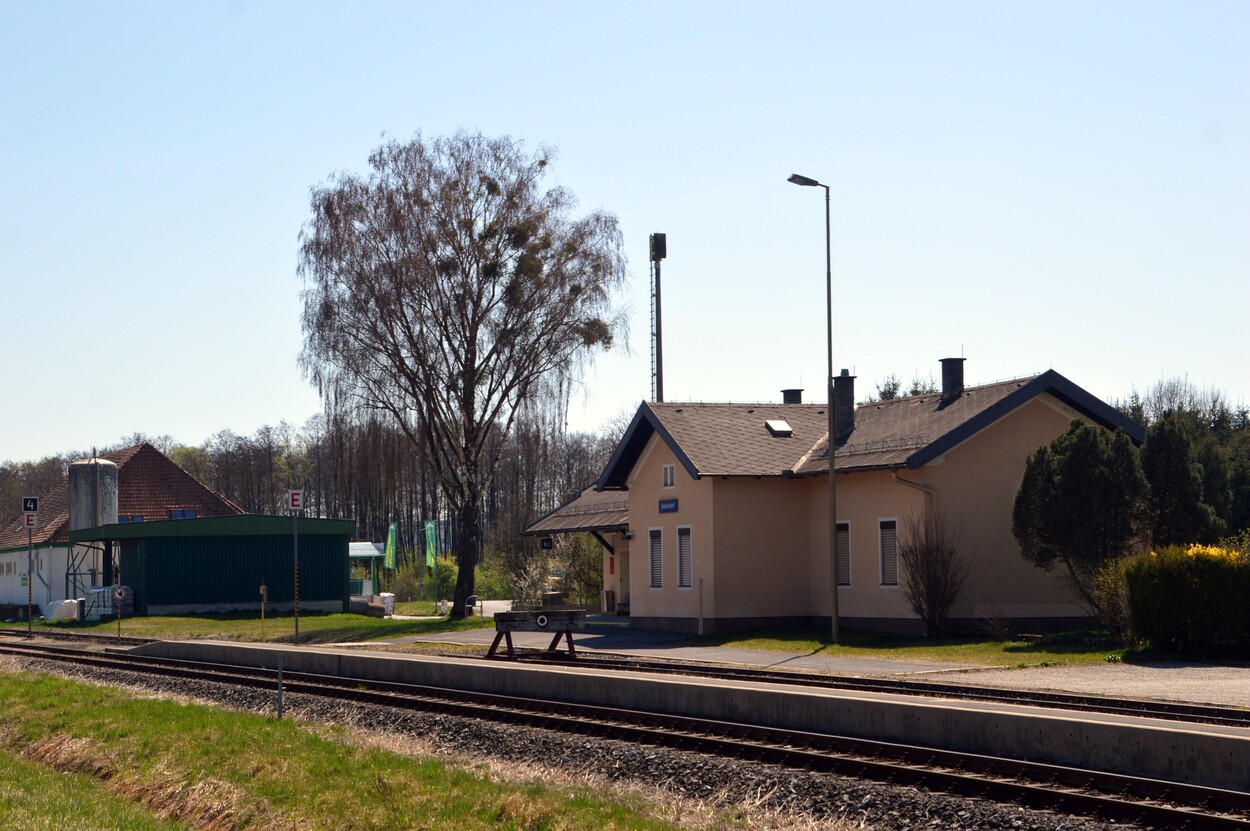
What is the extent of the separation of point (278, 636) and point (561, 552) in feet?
35.8

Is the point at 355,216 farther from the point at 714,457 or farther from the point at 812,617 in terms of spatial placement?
the point at 812,617

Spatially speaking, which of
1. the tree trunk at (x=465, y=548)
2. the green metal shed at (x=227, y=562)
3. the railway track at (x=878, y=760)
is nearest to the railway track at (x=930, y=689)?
the railway track at (x=878, y=760)

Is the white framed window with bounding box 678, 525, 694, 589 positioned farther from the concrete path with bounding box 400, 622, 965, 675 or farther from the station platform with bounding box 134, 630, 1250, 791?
the station platform with bounding box 134, 630, 1250, 791

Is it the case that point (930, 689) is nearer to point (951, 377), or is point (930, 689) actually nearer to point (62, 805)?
point (62, 805)

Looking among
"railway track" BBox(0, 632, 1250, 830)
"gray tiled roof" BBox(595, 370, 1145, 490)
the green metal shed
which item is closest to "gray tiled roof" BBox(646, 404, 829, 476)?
"gray tiled roof" BBox(595, 370, 1145, 490)

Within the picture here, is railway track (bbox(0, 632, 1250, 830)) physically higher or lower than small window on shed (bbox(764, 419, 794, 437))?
lower

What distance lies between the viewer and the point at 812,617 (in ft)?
107

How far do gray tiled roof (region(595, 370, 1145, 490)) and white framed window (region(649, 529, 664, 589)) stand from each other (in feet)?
6.79

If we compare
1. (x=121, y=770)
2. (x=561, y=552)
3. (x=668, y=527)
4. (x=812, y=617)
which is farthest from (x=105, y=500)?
(x=121, y=770)

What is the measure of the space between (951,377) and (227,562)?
27077 mm

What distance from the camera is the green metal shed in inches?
1833

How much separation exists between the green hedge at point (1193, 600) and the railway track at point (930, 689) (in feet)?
21.6

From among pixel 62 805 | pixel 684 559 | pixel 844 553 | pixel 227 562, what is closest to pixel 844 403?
pixel 844 553

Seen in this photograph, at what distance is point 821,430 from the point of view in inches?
1416
